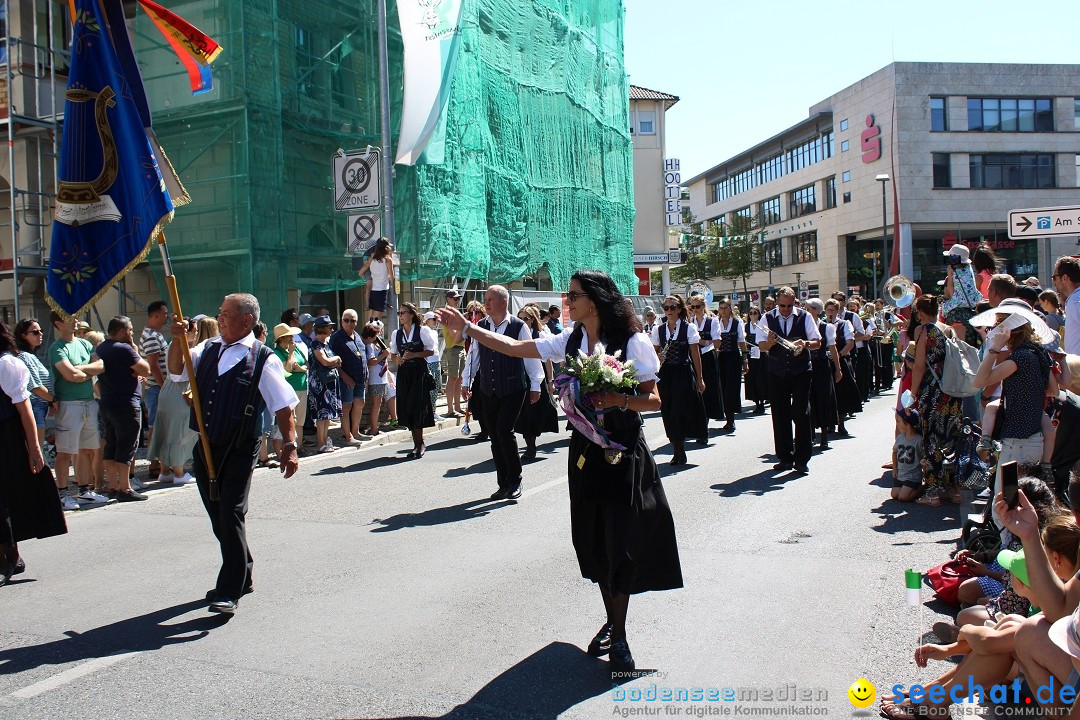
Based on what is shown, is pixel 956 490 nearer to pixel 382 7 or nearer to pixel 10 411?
pixel 10 411

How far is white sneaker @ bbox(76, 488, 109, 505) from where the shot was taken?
907 cm

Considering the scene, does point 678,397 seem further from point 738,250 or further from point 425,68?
point 738,250

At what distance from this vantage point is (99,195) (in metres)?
6.23

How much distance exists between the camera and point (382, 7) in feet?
49.5

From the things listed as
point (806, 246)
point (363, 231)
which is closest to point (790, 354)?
point (363, 231)

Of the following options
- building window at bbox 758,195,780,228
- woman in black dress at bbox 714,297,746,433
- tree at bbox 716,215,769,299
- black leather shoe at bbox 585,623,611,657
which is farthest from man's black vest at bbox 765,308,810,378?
building window at bbox 758,195,780,228

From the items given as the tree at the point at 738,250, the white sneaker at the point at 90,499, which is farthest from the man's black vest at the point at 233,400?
the tree at the point at 738,250

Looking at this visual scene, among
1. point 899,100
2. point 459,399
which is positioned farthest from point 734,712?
point 899,100

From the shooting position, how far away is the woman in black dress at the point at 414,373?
11.5 meters

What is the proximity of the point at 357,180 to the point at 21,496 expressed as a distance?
1026cm

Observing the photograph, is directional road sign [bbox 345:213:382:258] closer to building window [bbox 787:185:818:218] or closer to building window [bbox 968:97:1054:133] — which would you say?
building window [bbox 968:97:1054:133]

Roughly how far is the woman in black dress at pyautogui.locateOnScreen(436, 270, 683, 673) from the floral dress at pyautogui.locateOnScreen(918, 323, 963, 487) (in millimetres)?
4267

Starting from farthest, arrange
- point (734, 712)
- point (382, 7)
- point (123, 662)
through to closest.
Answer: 1. point (382, 7)
2. point (123, 662)
3. point (734, 712)

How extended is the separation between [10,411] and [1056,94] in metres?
63.4
